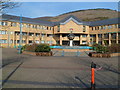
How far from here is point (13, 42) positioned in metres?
42.0

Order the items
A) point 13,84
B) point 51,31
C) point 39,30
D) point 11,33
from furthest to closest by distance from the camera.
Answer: point 51,31 < point 39,30 < point 11,33 < point 13,84

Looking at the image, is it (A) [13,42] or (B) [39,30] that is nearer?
(A) [13,42]

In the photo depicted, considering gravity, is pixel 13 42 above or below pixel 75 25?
below

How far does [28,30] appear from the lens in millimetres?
45219

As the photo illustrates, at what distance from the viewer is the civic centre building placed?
41.7 meters

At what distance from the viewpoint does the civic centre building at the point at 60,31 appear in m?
41.7

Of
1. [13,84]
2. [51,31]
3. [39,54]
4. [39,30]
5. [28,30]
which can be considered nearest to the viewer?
[13,84]

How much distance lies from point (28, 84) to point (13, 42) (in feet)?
131

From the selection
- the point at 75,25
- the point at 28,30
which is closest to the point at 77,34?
the point at 75,25

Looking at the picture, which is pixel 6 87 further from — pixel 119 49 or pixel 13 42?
pixel 13 42

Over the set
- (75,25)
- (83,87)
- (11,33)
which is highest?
(75,25)

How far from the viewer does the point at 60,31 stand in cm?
4600

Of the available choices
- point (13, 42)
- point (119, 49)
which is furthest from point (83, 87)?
point (13, 42)

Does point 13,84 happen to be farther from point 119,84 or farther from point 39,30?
point 39,30
